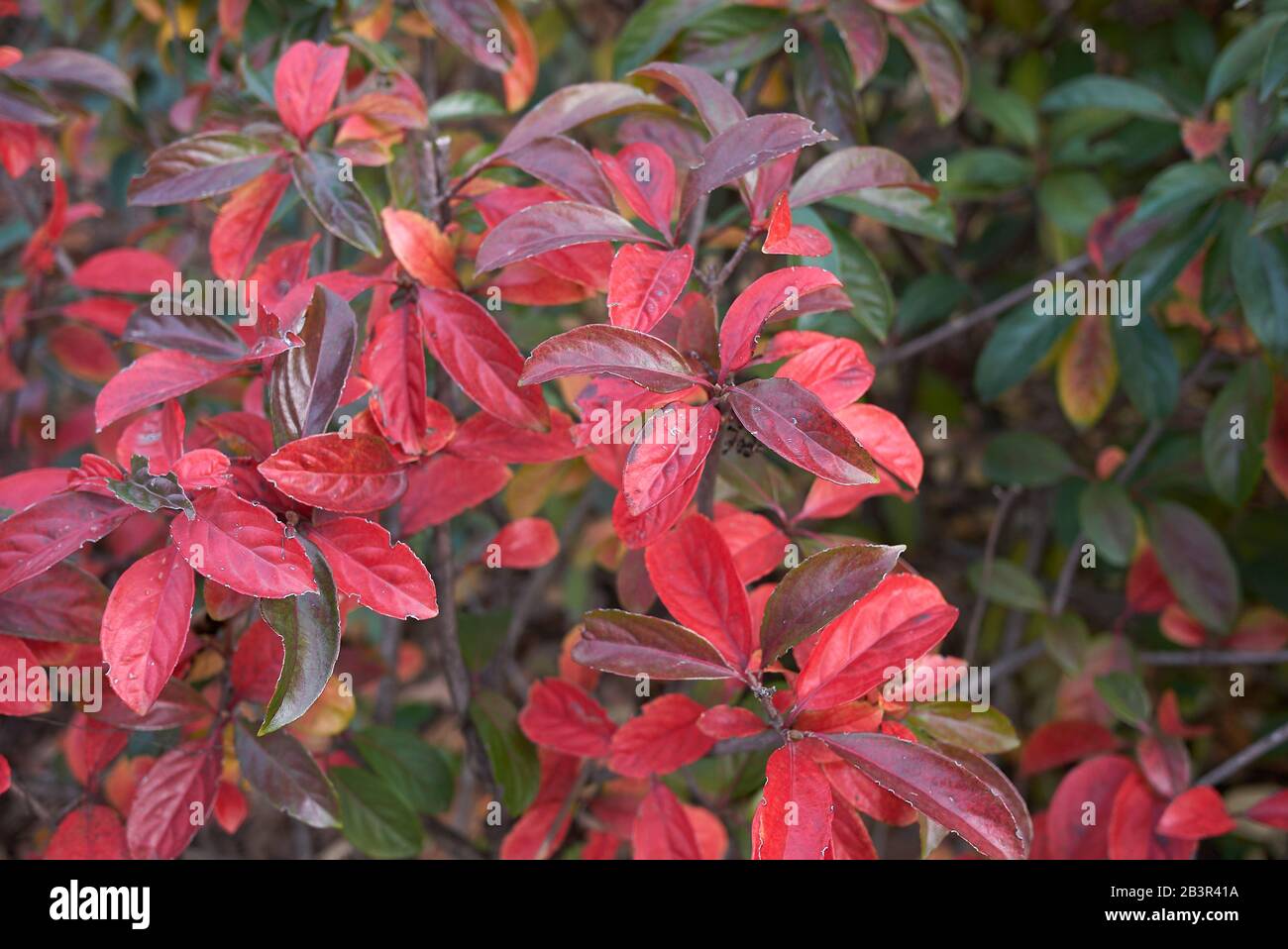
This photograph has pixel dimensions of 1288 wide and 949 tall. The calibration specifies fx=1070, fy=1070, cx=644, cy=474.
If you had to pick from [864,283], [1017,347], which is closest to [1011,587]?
[1017,347]

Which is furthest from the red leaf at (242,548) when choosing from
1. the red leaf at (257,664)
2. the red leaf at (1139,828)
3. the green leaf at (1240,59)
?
the green leaf at (1240,59)

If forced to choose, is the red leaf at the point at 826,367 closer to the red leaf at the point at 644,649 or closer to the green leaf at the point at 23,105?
the red leaf at the point at 644,649

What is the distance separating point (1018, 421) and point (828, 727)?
1.45m

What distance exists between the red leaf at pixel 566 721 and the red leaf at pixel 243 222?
0.48 m

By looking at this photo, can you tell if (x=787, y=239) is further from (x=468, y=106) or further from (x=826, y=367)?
(x=468, y=106)

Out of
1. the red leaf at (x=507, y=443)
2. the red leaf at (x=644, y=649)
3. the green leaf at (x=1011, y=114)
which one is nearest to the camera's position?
the red leaf at (x=644, y=649)

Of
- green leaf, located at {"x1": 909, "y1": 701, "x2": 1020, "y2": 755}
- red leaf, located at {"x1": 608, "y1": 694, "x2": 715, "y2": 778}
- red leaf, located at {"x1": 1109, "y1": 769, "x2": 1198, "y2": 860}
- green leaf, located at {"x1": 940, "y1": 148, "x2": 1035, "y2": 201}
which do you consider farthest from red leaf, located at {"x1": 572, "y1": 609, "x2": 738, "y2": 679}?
green leaf, located at {"x1": 940, "y1": 148, "x2": 1035, "y2": 201}

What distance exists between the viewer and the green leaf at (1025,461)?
4.88 ft

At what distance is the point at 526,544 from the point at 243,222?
0.40m

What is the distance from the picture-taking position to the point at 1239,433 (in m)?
1.28

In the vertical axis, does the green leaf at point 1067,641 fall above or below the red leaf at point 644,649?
below

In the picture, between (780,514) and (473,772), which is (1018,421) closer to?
(780,514)

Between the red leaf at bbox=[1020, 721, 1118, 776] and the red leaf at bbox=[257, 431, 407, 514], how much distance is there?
90 centimetres

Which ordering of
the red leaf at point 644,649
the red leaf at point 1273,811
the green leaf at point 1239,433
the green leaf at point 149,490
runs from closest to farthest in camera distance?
the green leaf at point 149,490, the red leaf at point 644,649, the red leaf at point 1273,811, the green leaf at point 1239,433
